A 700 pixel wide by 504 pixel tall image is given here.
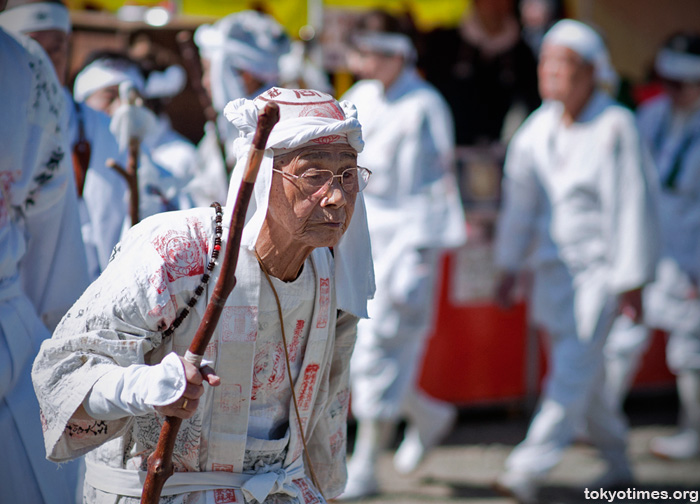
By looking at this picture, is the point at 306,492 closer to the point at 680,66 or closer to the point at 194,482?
the point at 194,482

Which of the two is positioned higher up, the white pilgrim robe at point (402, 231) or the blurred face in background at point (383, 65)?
the blurred face in background at point (383, 65)

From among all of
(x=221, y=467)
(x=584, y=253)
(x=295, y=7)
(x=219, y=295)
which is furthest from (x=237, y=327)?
(x=295, y=7)

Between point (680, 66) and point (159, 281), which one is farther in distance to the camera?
point (680, 66)

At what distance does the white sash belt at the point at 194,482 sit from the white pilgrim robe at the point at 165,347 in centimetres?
2

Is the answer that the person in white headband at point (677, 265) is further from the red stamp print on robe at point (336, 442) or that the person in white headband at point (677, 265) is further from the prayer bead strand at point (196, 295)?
the prayer bead strand at point (196, 295)

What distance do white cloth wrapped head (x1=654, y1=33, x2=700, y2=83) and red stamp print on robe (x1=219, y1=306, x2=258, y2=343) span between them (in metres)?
5.18

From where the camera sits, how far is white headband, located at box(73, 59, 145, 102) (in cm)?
427

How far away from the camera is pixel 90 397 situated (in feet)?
5.88

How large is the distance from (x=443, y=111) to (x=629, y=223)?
130 cm

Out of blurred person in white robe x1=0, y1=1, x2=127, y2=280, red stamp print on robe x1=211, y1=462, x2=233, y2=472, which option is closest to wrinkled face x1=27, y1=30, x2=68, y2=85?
blurred person in white robe x1=0, y1=1, x2=127, y2=280

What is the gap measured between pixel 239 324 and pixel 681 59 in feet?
17.5

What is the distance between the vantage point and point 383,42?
208 inches

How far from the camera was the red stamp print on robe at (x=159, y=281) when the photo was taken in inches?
73.2

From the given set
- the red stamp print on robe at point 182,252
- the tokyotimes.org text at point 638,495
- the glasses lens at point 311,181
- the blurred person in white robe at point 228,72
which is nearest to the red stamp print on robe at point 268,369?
the red stamp print on robe at point 182,252
